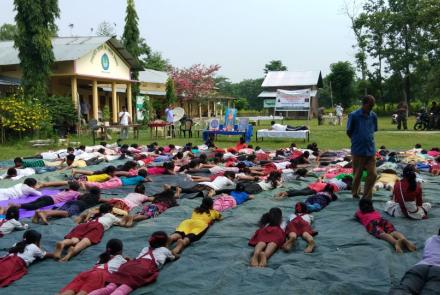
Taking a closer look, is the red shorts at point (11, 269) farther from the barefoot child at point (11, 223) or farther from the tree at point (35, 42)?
the tree at point (35, 42)

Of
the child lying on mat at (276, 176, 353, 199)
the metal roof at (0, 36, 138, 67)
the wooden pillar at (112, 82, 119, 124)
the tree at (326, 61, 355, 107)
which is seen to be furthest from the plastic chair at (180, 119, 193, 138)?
the tree at (326, 61, 355, 107)

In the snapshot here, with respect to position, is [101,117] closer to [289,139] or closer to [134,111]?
[134,111]

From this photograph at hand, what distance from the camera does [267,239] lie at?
552 centimetres

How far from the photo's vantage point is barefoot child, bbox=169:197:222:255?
18.5 ft

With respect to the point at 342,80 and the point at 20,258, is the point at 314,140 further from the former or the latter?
the point at 342,80

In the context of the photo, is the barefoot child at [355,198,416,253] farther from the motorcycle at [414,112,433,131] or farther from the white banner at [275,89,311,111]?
the motorcycle at [414,112,433,131]

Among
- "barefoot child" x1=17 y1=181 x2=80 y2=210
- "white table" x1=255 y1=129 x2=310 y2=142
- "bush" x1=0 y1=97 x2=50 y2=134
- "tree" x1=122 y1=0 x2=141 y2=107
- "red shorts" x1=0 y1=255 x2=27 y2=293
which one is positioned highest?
"tree" x1=122 y1=0 x2=141 y2=107

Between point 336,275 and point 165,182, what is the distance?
19.7 ft

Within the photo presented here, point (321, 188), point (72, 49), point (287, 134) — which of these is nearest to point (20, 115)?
point (72, 49)

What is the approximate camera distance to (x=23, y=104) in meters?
18.7

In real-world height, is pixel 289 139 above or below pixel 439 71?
below

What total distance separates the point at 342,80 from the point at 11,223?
1864 inches

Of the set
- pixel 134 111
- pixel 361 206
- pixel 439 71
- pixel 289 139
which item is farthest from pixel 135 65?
pixel 361 206

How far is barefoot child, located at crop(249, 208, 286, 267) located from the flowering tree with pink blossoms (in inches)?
1371
